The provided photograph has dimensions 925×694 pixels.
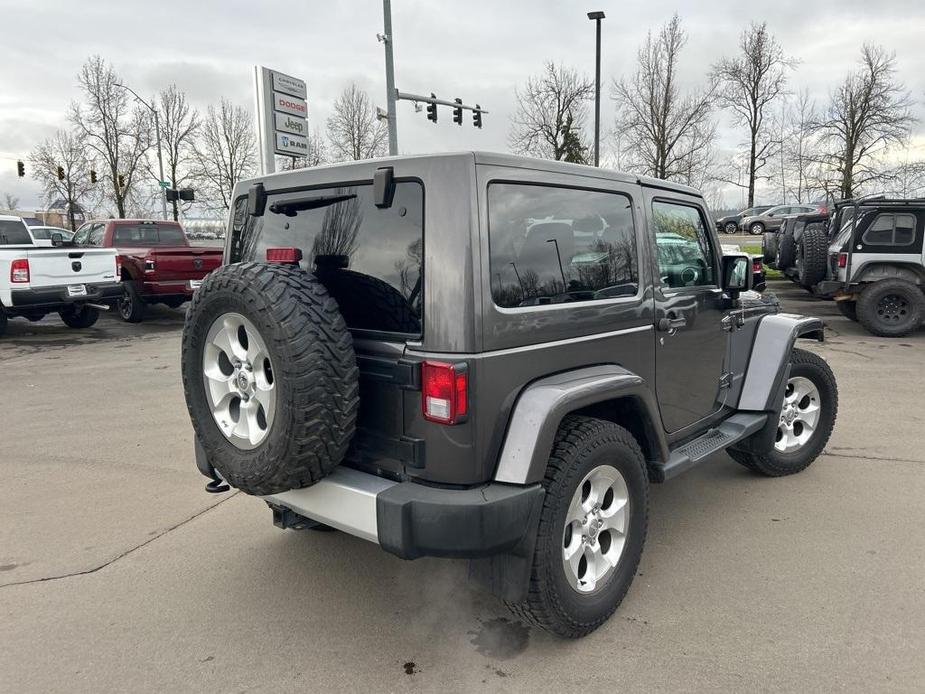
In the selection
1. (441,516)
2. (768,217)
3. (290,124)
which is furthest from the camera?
(768,217)

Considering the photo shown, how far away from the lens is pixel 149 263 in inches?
472

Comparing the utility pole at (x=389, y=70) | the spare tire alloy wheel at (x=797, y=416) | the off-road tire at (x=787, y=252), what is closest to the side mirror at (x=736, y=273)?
the spare tire alloy wheel at (x=797, y=416)

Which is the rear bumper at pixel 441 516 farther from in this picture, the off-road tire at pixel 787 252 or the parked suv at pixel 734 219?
the parked suv at pixel 734 219

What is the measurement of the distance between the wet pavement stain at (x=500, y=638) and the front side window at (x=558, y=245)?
141 cm

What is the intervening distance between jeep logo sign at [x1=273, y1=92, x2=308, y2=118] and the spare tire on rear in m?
10.1

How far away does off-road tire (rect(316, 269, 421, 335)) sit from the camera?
2521mm

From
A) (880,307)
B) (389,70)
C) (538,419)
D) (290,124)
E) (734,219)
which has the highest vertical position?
(389,70)

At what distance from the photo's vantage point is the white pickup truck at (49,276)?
32.7 ft

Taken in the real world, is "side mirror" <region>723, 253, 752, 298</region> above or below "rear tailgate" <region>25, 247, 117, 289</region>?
below

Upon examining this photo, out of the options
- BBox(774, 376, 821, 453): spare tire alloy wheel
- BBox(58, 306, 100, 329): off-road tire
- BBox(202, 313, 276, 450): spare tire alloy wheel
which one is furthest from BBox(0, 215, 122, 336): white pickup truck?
BBox(774, 376, 821, 453): spare tire alloy wheel

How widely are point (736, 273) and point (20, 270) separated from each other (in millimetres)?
10361

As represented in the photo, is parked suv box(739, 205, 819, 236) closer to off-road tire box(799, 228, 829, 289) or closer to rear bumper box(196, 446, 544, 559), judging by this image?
off-road tire box(799, 228, 829, 289)

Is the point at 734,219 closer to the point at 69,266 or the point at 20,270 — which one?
the point at 69,266

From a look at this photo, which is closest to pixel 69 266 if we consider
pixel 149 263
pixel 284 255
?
pixel 149 263
